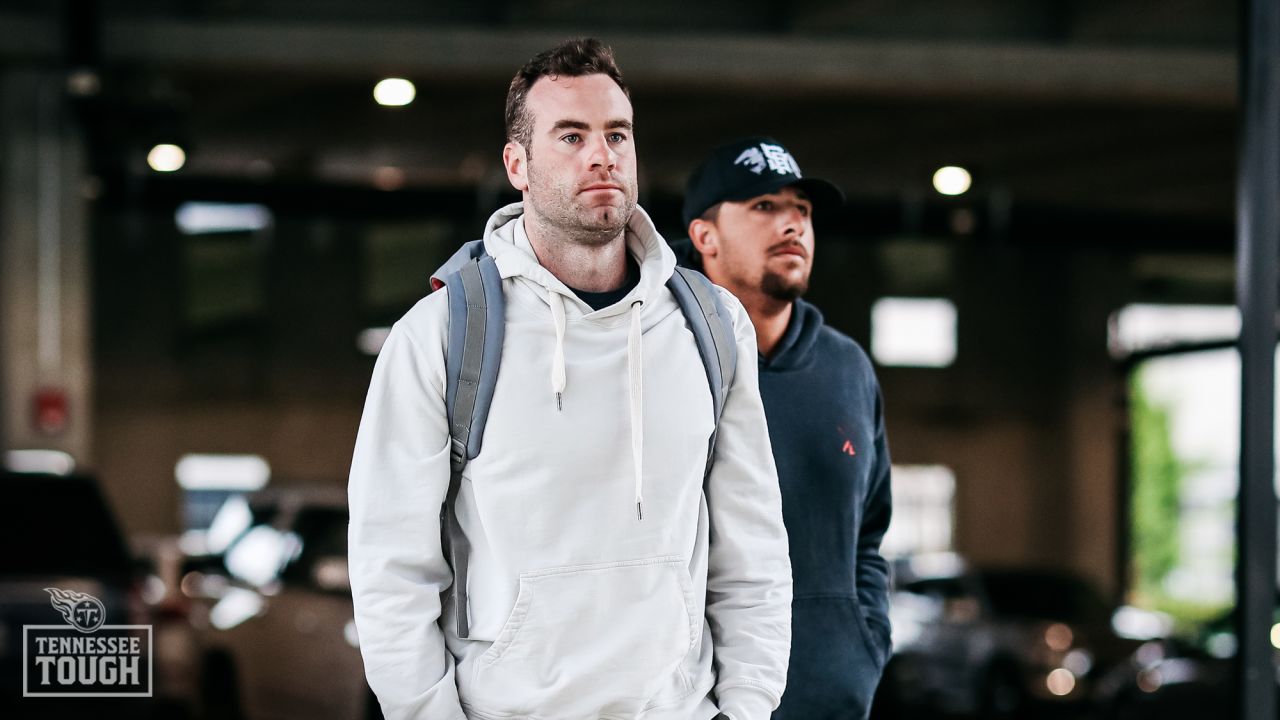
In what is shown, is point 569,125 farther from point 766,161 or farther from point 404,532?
point 766,161

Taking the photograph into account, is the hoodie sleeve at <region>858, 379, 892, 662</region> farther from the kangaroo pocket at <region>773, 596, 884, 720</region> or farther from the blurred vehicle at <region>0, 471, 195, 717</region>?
the blurred vehicle at <region>0, 471, 195, 717</region>

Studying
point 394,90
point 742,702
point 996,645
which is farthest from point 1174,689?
point 742,702

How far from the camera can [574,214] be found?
275cm

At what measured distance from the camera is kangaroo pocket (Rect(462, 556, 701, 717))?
2.62 metres

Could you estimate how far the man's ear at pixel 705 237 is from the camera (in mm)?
3846

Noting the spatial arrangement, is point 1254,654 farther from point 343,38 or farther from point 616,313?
point 343,38

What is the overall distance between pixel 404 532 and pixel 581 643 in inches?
13.6

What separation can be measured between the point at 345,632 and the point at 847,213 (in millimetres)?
9379

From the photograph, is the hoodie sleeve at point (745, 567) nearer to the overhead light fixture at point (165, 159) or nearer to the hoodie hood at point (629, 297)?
the hoodie hood at point (629, 297)

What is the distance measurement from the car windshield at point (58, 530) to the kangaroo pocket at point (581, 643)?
5682 millimetres

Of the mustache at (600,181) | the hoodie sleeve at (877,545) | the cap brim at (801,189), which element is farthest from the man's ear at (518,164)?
the hoodie sleeve at (877,545)

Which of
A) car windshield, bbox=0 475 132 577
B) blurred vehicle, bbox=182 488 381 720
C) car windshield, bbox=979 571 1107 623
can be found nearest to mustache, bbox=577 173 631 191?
car windshield, bbox=0 475 132 577

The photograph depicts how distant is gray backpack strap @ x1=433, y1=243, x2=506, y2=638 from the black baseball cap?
1139 millimetres

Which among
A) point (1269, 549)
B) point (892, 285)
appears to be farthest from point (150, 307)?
point (1269, 549)
